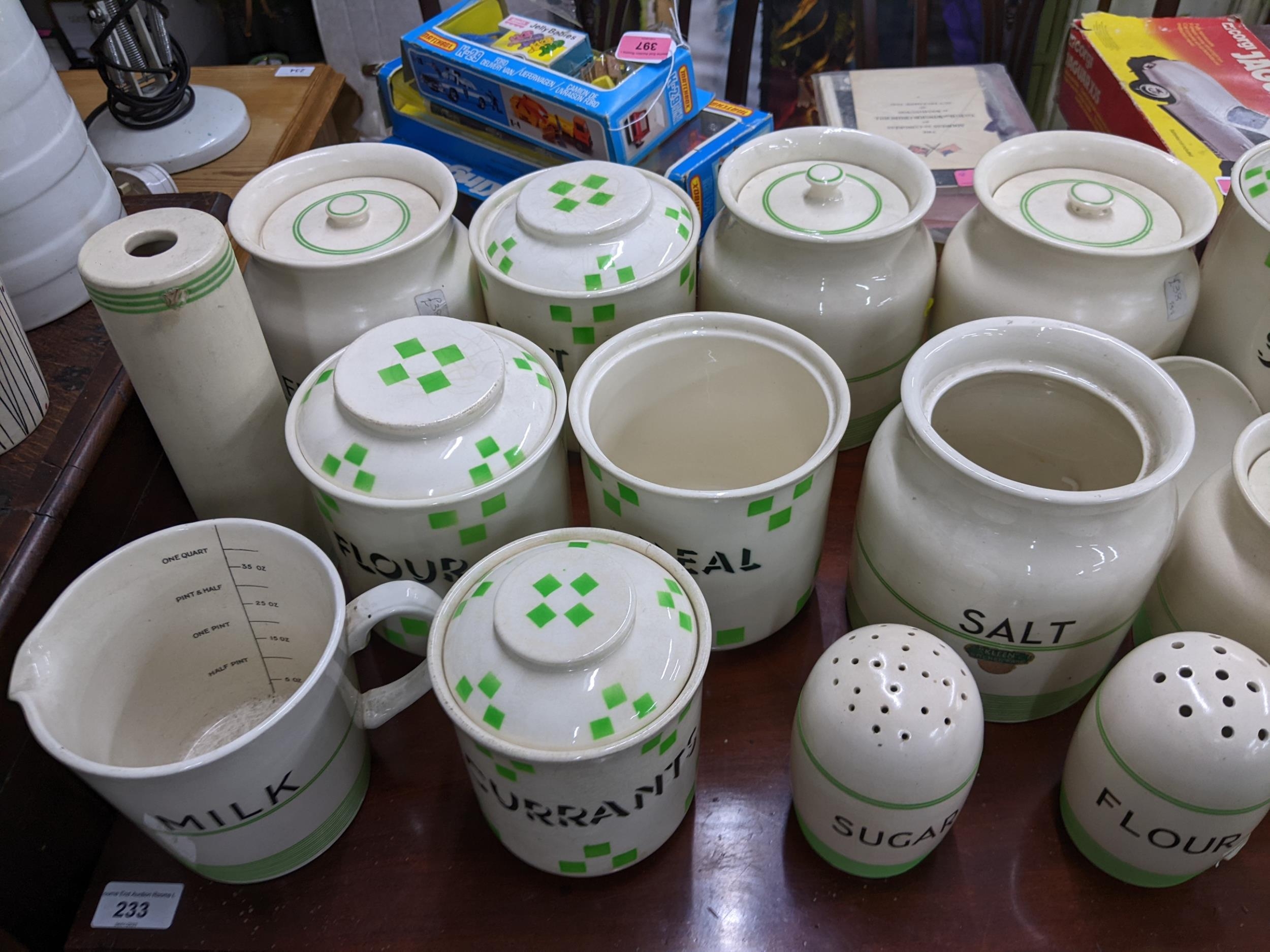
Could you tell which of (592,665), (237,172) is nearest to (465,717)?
(592,665)

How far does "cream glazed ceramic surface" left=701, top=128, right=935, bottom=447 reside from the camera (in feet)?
2.85

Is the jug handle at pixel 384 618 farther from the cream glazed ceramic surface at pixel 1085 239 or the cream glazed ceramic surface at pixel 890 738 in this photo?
the cream glazed ceramic surface at pixel 1085 239

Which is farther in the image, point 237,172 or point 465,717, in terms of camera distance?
point 237,172

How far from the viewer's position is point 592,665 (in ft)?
2.00

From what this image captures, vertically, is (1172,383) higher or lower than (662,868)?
higher

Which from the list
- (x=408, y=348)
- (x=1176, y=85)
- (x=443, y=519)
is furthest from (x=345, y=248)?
(x=1176, y=85)

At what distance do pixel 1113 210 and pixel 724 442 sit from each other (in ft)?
1.35

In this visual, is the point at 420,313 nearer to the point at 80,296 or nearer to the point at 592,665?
the point at 80,296

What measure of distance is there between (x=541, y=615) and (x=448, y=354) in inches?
10.1

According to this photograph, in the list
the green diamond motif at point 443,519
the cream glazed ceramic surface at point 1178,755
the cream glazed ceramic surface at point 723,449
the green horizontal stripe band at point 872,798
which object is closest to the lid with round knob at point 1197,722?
the cream glazed ceramic surface at point 1178,755

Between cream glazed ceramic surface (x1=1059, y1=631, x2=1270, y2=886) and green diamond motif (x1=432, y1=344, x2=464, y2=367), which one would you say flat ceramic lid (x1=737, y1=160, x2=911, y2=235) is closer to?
green diamond motif (x1=432, y1=344, x2=464, y2=367)

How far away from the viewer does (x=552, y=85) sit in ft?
3.53

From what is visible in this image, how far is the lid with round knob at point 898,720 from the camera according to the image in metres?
0.59

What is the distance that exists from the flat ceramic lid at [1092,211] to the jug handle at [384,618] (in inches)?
23.5
